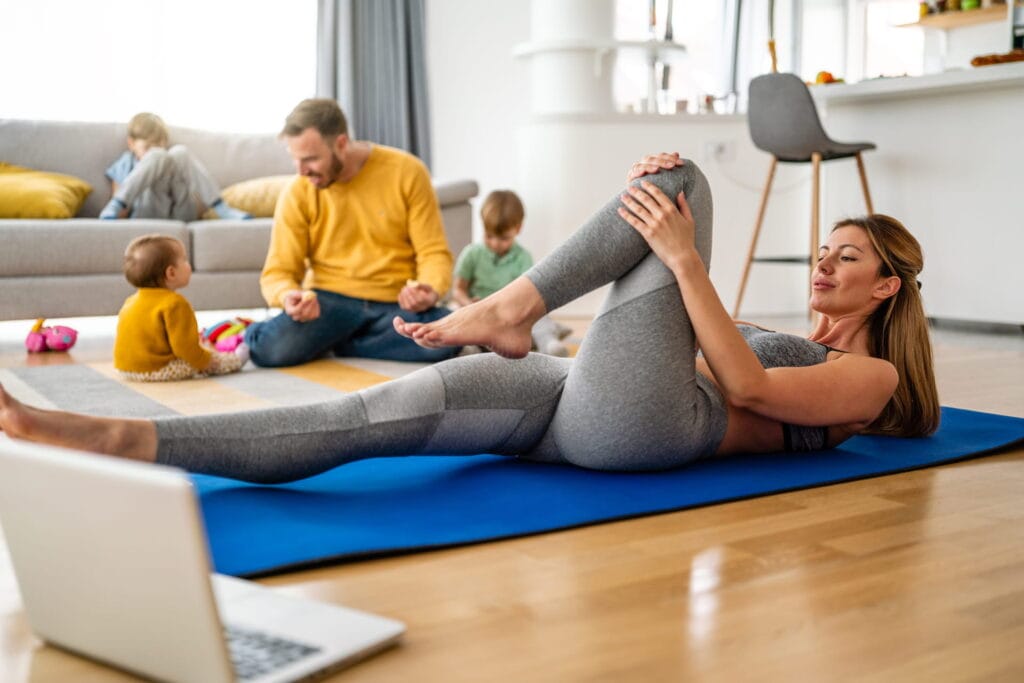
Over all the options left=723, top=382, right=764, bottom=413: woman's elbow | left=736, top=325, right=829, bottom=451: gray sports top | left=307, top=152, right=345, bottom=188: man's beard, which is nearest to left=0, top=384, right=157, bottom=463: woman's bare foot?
left=723, top=382, right=764, bottom=413: woman's elbow

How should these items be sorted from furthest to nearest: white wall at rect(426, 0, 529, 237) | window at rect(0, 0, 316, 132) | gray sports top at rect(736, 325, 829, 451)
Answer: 1. white wall at rect(426, 0, 529, 237)
2. window at rect(0, 0, 316, 132)
3. gray sports top at rect(736, 325, 829, 451)

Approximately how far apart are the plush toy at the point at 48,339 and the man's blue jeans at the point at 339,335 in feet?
2.51

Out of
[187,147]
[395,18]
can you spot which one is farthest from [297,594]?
[395,18]

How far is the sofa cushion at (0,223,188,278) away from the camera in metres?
3.91

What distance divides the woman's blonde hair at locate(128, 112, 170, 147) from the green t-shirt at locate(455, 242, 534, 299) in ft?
4.65

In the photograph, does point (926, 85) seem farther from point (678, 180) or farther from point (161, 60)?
point (161, 60)

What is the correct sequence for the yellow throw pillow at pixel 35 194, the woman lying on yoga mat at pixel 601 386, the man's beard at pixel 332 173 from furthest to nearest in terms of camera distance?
the yellow throw pillow at pixel 35 194, the man's beard at pixel 332 173, the woman lying on yoga mat at pixel 601 386

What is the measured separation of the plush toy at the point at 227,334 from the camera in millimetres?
3637

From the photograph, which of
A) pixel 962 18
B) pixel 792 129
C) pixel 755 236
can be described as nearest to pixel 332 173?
pixel 792 129

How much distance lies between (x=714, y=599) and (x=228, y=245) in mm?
3321

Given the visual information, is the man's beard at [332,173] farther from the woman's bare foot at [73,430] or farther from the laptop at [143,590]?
the laptop at [143,590]

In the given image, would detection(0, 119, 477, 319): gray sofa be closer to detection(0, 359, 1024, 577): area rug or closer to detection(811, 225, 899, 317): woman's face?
detection(0, 359, 1024, 577): area rug

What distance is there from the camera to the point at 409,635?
3.86 ft

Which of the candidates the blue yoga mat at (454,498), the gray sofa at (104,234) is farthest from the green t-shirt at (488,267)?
the blue yoga mat at (454,498)
